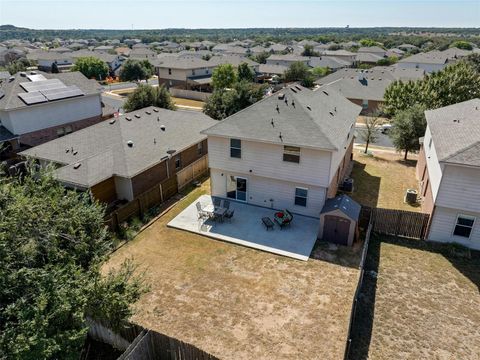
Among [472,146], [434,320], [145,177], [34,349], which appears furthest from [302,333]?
[145,177]

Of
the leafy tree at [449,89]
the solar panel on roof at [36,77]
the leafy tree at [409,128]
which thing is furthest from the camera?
the leafy tree at [449,89]

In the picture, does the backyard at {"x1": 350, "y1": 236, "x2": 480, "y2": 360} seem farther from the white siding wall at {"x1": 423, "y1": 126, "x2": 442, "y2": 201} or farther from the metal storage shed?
the white siding wall at {"x1": 423, "y1": 126, "x2": 442, "y2": 201}

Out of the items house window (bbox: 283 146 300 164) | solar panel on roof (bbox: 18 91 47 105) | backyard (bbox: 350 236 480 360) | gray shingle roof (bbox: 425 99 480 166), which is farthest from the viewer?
solar panel on roof (bbox: 18 91 47 105)

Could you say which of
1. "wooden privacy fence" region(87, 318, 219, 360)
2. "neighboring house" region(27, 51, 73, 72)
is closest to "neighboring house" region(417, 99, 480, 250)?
"wooden privacy fence" region(87, 318, 219, 360)

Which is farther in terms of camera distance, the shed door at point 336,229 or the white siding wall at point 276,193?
the white siding wall at point 276,193

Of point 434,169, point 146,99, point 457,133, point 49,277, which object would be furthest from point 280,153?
point 146,99

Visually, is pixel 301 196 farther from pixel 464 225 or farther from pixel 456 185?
pixel 464 225

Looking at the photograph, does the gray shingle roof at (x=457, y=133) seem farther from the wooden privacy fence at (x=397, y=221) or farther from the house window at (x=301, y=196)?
the house window at (x=301, y=196)

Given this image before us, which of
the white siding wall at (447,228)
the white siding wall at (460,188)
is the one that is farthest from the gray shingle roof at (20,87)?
the white siding wall at (447,228)
